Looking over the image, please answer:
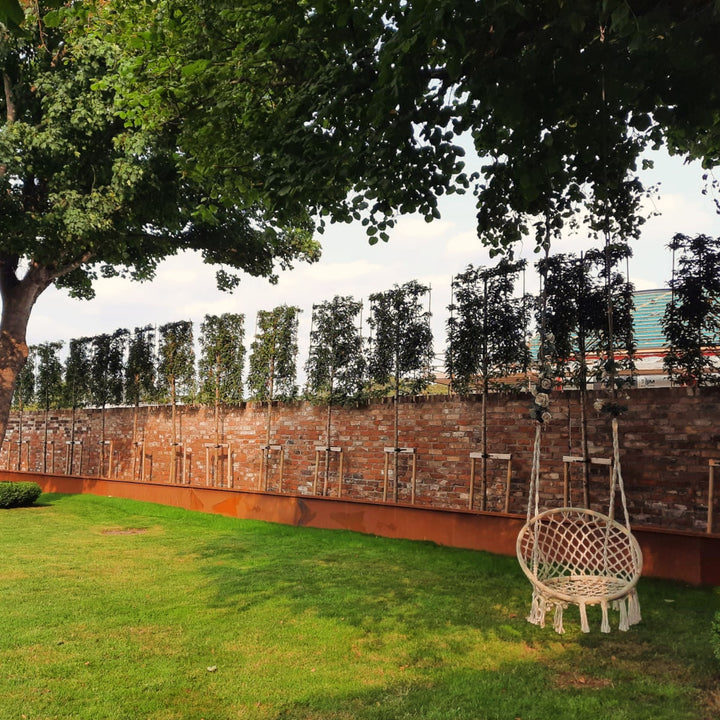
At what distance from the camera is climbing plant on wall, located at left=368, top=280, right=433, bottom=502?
9.79 m

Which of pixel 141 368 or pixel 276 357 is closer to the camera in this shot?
pixel 276 357

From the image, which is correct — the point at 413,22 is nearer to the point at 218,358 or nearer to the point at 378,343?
the point at 378,343

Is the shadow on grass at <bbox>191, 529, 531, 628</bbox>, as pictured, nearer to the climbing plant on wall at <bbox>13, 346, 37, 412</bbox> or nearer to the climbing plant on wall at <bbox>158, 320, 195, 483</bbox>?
the climbing plant on wall at <bbox>158, 320, 195, 483</bbox>

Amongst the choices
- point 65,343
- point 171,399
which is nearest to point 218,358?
point 171,399

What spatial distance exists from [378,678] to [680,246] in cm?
580

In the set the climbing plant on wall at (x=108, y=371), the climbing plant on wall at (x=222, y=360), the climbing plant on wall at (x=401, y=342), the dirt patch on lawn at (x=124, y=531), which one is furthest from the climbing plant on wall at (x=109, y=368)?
the climbing plant on wall at (x=401, y=342)

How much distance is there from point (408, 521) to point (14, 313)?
888 cm

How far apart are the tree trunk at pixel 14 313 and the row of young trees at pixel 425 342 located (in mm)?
3021

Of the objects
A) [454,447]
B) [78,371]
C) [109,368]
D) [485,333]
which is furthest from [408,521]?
[78,371]

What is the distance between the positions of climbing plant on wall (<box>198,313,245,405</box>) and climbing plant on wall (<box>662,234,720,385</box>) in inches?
324

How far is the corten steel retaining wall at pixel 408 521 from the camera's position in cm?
629

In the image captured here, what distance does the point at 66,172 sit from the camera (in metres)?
10.1

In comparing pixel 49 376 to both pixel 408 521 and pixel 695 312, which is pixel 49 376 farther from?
pixel 695 312

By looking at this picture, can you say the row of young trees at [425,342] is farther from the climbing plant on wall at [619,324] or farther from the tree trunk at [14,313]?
the tree trunk at [14,313]
